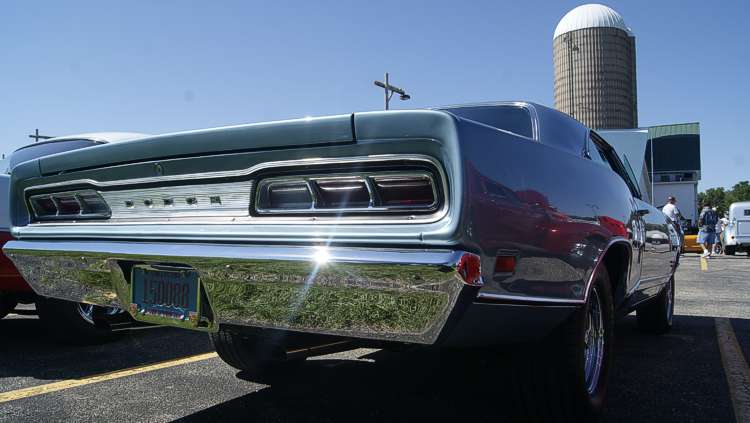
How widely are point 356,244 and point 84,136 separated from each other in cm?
452

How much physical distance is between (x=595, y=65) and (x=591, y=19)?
5610 millimetres

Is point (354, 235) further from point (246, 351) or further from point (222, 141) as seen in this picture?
point (246, 351)

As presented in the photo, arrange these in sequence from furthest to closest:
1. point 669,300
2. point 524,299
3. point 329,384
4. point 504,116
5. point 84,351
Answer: point 669,300
point 84,351
point 329,384
point 504,116
point 524,299

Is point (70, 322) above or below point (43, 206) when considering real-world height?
below

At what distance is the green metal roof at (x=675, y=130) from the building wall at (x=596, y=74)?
144 inches

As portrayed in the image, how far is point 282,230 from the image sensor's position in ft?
6.63

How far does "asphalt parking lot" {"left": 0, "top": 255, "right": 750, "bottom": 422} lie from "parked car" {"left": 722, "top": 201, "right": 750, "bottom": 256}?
15194 millimetres

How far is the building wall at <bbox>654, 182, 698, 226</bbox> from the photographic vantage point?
4709 cm

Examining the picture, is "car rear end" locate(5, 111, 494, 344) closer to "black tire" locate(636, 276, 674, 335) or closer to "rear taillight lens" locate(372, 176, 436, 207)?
"rear taillight lens" locate(372, 176, 436, 207)

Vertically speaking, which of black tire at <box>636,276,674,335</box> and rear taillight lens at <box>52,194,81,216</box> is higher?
rear taillight lens at <box>52,194,81,216</box>

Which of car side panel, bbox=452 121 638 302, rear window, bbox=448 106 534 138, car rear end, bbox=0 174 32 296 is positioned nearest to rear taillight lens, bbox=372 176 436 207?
car side panel, bbox=452 121 638 302

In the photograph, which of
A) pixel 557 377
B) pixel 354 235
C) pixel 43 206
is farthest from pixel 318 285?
pixel 43 206

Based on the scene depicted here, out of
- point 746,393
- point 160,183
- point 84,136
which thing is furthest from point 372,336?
point 84,136

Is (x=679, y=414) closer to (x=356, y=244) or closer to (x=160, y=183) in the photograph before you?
(x=356, y=244)
